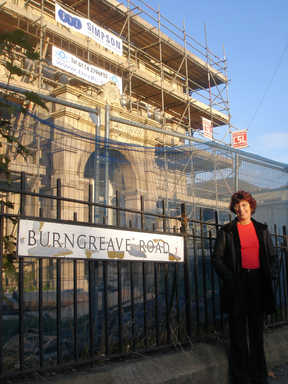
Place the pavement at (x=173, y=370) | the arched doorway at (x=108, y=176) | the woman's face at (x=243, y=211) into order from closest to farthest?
the pavement at (x=173, y=370) → the woman's face at (x=243, y=211) → the arched doorway at (x=108, y=176)

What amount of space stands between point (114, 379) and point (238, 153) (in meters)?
4.66

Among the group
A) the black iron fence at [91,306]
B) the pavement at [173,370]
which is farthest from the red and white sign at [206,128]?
the pavement at [173,370]

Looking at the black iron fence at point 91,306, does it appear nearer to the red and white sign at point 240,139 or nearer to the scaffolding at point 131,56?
the scaffolding at point 131,56

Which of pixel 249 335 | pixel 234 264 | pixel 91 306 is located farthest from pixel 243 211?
pixel 91 306

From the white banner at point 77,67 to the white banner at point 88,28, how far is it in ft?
4.37

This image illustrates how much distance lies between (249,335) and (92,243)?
5.46 feet

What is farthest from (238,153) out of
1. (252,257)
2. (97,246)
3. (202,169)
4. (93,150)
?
(97,246)

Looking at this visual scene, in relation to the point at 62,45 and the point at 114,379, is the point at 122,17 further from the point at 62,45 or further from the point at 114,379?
the point at 114,379

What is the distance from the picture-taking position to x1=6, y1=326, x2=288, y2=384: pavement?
111 inches

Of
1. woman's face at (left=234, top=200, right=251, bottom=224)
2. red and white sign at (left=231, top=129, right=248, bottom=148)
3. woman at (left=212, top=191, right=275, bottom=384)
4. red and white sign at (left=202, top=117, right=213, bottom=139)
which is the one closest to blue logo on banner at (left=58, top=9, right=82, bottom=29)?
red and white sign at (left=202, top=117, right=213, bottom=139)

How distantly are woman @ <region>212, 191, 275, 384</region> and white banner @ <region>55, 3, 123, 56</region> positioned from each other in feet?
44.9

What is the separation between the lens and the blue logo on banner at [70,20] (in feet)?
49.5

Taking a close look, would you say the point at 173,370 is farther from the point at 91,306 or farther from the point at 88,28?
the point at 88,28

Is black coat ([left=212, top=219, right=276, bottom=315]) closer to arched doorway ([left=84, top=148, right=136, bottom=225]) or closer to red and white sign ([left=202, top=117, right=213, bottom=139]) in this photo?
arched doorway ([left=84, top=148, right=136, bottom=225])
